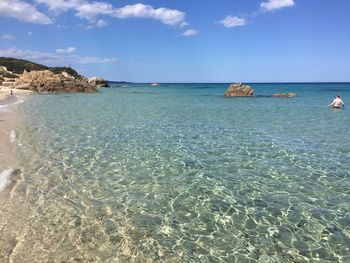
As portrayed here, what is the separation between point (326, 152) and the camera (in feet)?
56.9

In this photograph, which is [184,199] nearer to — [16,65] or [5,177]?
[5,177]

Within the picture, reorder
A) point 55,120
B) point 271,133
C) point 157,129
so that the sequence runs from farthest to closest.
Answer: point 55,120 → point 157,129 → point 271,133

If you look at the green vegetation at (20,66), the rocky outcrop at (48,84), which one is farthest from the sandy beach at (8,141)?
the green vegetation at (20,66)

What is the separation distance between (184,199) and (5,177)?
6.56 m

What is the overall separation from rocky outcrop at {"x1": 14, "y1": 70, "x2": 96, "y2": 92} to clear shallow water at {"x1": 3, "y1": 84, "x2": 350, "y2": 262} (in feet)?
221

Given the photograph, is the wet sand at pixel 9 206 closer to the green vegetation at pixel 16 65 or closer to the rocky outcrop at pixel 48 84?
the rocky outcrop at pixel 48 84

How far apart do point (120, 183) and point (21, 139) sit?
10.6 m

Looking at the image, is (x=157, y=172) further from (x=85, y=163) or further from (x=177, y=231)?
(x=177, y=231)

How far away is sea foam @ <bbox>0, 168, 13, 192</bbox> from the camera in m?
11.9

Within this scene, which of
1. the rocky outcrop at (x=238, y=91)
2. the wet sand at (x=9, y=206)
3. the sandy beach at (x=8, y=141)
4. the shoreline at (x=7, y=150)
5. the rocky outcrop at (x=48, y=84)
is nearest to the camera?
the wet sand at (x=9, y=206)

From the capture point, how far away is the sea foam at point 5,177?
1194 cm

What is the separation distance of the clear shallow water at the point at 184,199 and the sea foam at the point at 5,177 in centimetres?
36

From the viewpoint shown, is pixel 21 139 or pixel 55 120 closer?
pixel 21 139

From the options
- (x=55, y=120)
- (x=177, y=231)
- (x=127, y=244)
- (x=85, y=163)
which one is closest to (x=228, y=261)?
(x=177, y=231)
